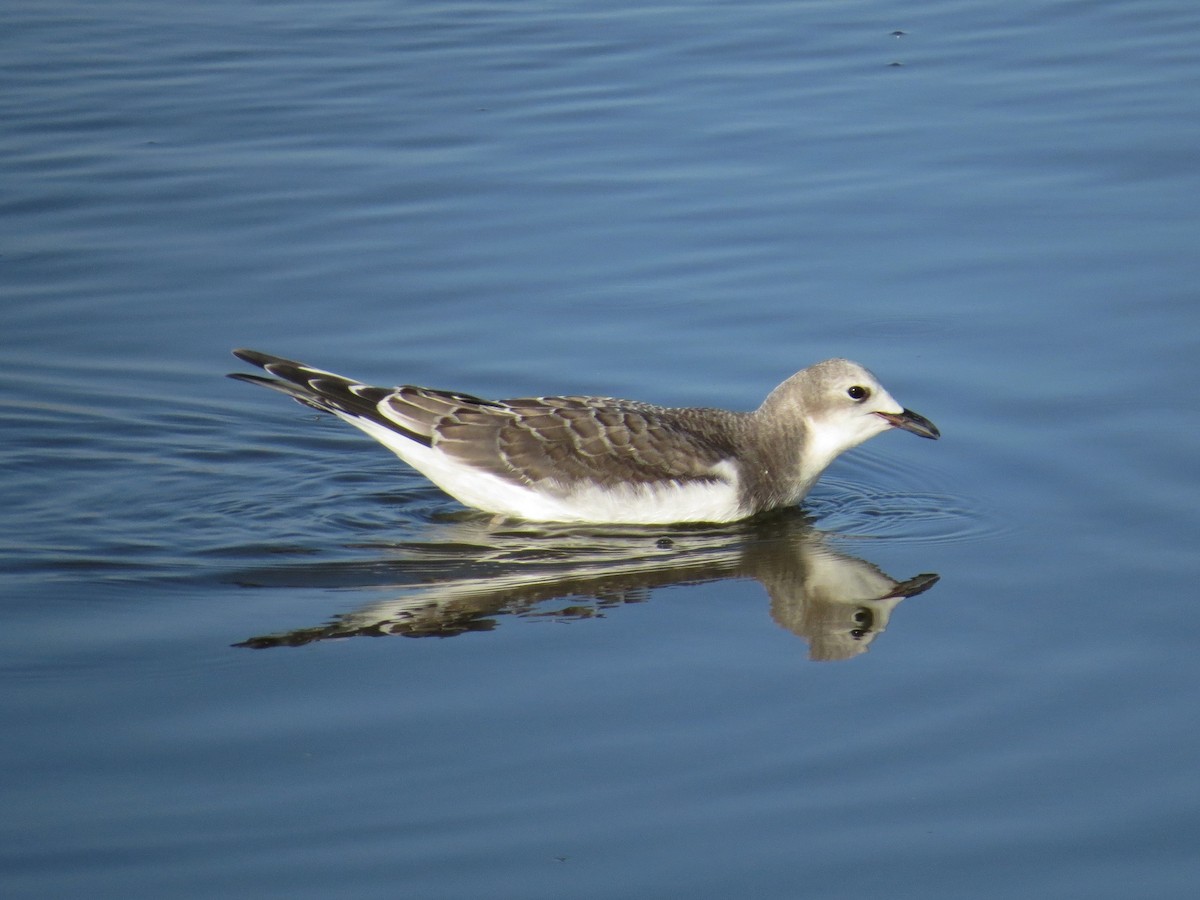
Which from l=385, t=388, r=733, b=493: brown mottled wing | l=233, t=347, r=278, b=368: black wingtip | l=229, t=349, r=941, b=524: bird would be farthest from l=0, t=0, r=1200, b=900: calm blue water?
l=233, t=347, r=278, b=368: black wingtip

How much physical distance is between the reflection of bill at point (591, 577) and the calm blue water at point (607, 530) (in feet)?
0.12

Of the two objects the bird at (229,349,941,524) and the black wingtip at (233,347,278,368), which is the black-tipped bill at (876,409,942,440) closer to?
the bird at (229,349,941,524)

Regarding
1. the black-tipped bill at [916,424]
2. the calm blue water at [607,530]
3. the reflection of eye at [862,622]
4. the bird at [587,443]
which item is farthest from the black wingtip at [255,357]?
the reflection of eye at [862,622]

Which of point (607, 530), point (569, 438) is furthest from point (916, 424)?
point (569, 438)

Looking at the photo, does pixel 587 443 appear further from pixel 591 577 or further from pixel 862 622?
pixel 862 622

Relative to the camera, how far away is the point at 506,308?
12.3 m

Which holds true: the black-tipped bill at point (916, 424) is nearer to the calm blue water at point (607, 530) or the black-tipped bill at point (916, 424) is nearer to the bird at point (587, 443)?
the bird at point (587, 443)

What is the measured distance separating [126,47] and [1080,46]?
33.3 feet

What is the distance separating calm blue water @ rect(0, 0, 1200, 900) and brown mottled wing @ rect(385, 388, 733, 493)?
1.20 ft

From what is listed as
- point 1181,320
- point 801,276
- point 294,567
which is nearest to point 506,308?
point 801,276

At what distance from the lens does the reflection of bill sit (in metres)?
8.26

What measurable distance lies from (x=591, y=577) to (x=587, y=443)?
3.74 feet

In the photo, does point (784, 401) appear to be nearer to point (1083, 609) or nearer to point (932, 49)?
point (1083, 609)

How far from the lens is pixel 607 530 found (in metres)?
Result: 9.88
